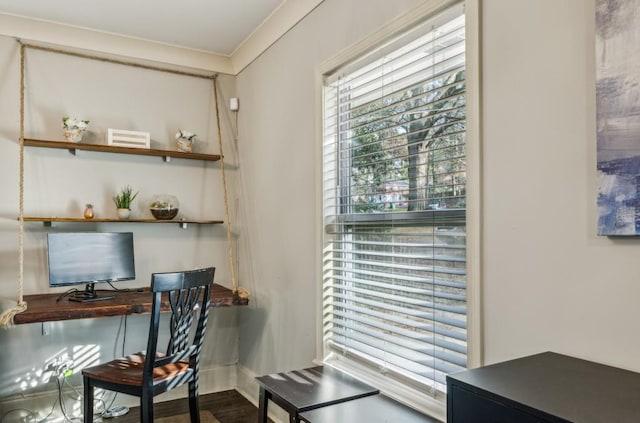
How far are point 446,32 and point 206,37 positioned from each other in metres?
2.12

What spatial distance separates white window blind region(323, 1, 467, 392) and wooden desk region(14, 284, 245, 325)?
1070mm

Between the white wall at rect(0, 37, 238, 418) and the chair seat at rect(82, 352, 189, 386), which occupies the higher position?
the white wall at rect(0, 37, 238, 418)

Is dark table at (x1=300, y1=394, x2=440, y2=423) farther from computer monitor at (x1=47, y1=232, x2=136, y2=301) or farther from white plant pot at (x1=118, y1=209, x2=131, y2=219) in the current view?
white plant pot at (x1=118, y1=209, x2=131, y2=219)

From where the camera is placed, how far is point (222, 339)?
3.64m

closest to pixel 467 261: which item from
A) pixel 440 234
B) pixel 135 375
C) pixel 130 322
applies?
pixel 440 234

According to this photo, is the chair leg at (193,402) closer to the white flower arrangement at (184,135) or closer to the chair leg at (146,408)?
the chair leg at (146,408)

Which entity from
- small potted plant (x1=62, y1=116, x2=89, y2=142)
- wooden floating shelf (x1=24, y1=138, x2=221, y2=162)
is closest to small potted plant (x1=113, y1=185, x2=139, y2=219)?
wooden floating shelf (x1=24, y1=138, x2=221, y2=162)

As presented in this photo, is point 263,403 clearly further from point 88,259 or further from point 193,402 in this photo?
point 88,259

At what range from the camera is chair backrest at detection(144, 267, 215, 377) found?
7.27 feet

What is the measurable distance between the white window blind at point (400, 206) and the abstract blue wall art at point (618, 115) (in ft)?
1.70

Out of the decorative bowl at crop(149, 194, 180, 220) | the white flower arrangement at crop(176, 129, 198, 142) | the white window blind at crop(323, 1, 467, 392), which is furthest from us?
the white flower arrangement at crop(176, 129, 198, 142)

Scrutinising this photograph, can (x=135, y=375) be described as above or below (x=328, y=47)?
below

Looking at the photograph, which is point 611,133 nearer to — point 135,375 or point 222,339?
point 135,375

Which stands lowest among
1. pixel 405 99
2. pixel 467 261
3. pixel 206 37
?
pixel 467 261
